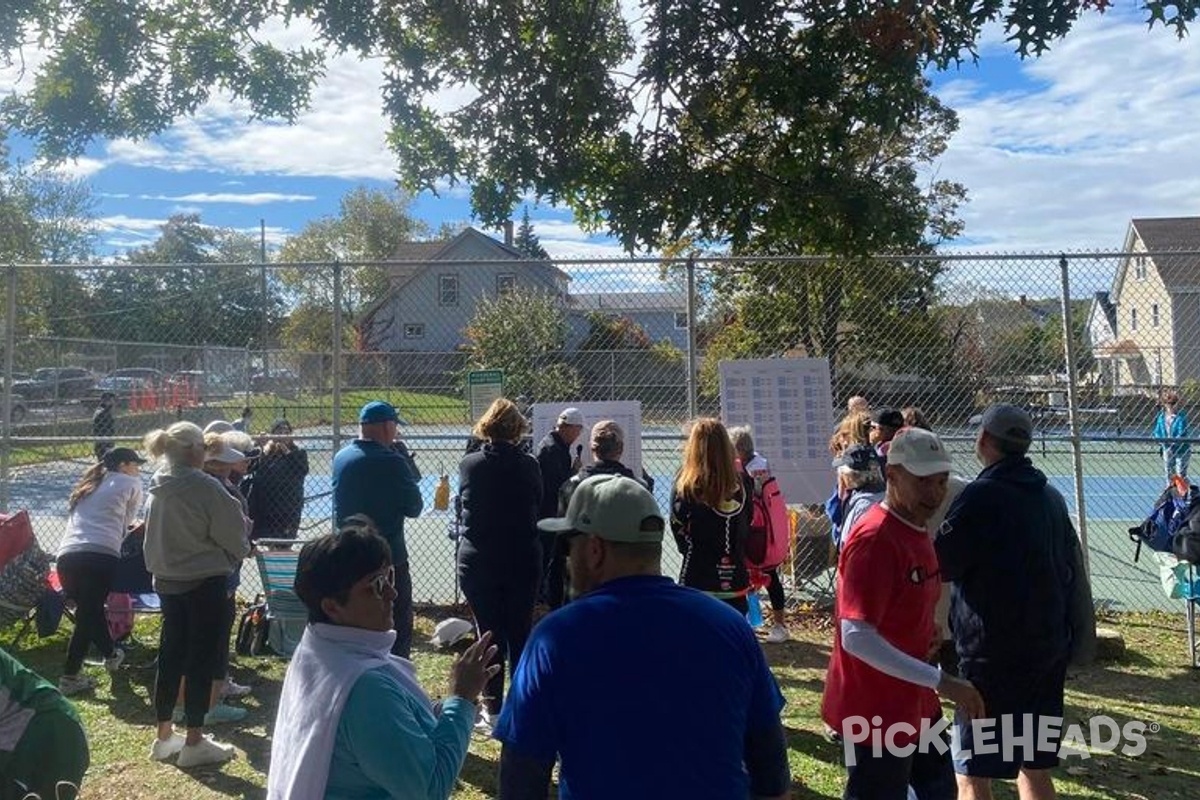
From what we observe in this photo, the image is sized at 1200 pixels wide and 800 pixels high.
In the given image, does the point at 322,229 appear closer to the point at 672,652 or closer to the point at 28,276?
the point at 28,276

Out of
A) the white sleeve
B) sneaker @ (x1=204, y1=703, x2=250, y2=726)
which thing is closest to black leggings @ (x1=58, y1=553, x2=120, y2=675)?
sneaker @ (x1=204, y1=703, x2=250, y2=726)

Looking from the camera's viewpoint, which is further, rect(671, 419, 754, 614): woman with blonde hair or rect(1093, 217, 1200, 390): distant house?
rect(1093, 217, 1200, 390): distant house

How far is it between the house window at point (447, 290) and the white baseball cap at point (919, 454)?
5861 mm

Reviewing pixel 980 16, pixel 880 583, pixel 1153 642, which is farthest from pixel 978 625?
pixel 1153 642

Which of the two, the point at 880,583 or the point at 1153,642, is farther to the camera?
the point at 1153,642

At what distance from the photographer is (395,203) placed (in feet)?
200

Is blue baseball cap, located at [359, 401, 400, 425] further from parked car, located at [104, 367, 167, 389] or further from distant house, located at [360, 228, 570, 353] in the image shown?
parked car, located at [104, 367, 167, 389]

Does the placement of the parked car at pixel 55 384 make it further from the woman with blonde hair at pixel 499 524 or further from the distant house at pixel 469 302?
the woman with blonde hair at pixel 499 524

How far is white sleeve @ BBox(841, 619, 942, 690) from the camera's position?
3211mm

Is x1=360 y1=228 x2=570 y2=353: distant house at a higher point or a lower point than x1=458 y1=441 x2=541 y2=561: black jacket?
higher

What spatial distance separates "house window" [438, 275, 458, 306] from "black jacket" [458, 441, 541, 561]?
11.2 feet

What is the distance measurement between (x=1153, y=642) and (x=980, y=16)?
15.9 ft

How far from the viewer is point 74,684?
6.52 metres

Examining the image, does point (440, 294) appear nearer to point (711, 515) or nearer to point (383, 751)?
point (711, 515)
